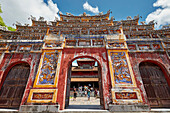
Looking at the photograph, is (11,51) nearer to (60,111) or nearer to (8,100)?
(8,100)

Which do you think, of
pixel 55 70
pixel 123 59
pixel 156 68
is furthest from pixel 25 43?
pixel 156 68

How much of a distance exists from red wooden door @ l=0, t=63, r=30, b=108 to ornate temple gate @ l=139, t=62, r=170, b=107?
7.97 metres

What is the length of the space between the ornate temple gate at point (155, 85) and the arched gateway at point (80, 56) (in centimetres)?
22

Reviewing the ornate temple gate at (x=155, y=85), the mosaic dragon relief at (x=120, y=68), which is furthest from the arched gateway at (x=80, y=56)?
the ornate temple gate at (x=155, y=85)

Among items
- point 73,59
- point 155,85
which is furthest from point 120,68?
point 73,59

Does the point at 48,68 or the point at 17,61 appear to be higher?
the point at 17,61

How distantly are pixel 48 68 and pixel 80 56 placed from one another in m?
2.28

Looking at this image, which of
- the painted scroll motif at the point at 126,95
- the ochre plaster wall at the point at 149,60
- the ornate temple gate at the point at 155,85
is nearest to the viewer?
the painted scroll motif at the point at 126,95

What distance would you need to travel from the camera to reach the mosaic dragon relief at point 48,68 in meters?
5.43

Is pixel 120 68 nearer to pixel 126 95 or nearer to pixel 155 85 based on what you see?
pixel 126 95

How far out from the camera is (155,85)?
563 cm

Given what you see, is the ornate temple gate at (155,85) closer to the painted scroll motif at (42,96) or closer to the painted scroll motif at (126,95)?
the painted scroll motif at (126,95)

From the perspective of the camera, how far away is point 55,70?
5.74 meters

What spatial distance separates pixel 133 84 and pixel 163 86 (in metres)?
2.17
